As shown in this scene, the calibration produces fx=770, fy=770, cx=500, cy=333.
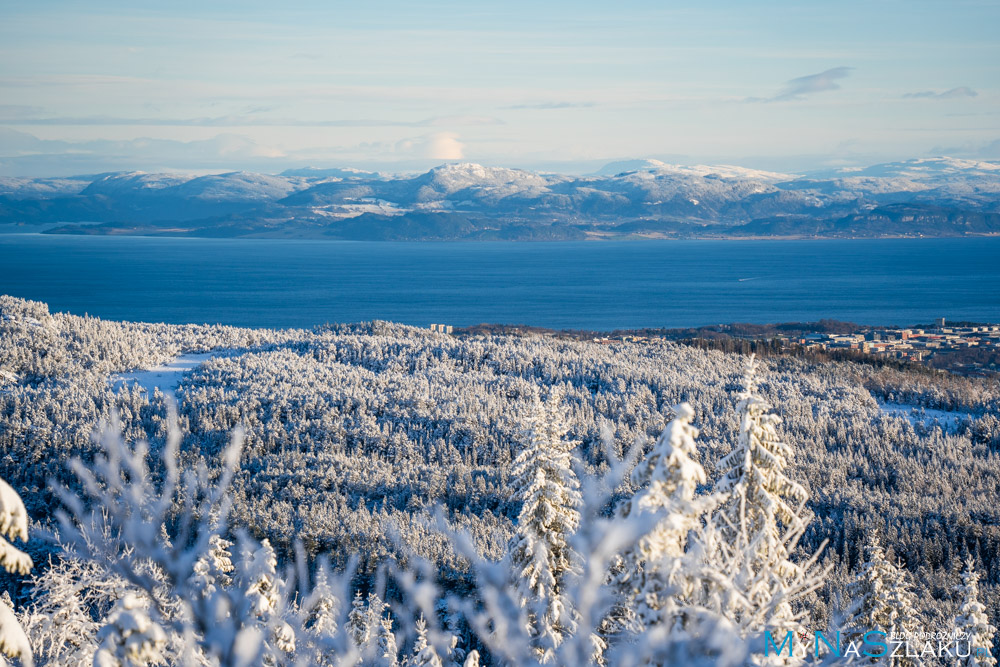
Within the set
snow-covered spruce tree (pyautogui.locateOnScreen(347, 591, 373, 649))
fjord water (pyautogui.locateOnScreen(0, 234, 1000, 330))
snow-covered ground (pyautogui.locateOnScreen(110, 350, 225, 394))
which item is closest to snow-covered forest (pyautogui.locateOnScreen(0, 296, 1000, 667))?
snow-covered spruce tree (pyautogui.locateOnScreen(347, 591, 373, 649))

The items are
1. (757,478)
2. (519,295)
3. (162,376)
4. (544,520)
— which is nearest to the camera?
(757,478)

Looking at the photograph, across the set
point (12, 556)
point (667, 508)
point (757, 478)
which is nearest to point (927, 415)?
point (757, 478)

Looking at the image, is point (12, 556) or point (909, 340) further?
point (909, 340)

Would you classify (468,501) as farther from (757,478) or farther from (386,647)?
(757,478)

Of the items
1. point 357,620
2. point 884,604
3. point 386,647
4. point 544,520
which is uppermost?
point 544,520

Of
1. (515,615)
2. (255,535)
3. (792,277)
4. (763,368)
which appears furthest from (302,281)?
(515,615)
